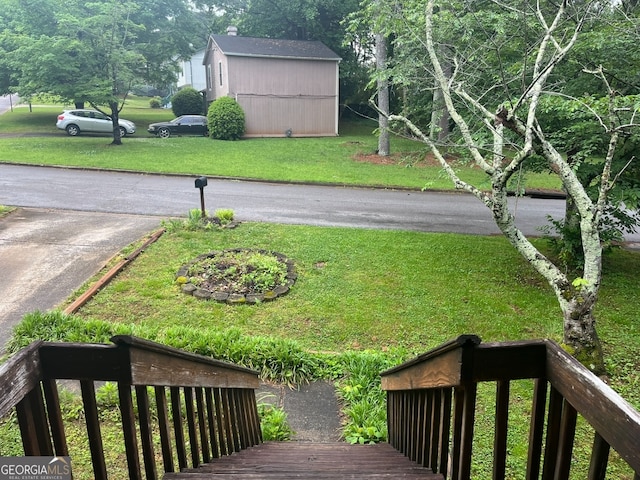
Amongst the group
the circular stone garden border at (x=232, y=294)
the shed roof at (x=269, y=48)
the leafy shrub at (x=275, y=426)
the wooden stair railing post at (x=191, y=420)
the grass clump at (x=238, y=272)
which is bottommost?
the leafy shrub at (x=275, y=426)

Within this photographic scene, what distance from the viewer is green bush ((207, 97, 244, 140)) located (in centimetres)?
2177

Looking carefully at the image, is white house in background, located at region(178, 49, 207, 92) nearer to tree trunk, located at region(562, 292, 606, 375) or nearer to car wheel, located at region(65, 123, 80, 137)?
car wheel, located at region(65, 123, 80, 137)

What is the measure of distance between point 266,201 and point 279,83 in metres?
14.4

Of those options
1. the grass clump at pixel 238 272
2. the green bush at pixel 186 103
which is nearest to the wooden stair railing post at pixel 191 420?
the grass clump at pixel 238 272

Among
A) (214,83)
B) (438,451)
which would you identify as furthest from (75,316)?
(214,83)

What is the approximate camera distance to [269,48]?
2433 cm

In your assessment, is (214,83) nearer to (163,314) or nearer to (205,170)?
(205,170)

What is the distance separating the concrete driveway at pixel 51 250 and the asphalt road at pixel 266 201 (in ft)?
2.65

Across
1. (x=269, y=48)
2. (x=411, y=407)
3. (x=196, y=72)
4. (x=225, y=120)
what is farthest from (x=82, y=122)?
(x=411, y=407)

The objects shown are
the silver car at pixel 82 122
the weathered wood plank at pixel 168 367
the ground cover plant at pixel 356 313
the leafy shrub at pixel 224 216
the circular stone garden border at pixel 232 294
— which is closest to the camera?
the weathered wood plank at pixel 168 367

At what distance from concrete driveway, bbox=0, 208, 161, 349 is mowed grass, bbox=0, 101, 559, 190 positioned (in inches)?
213

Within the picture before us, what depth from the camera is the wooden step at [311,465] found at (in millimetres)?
1874

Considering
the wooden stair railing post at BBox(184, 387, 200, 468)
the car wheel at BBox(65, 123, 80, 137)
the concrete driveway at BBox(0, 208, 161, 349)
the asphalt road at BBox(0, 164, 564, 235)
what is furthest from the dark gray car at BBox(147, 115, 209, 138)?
the wooden stair railing post at BBox(184, 387, 200, 468)

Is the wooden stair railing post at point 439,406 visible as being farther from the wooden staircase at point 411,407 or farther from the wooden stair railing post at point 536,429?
the wooden stair railing post at point 536,429
